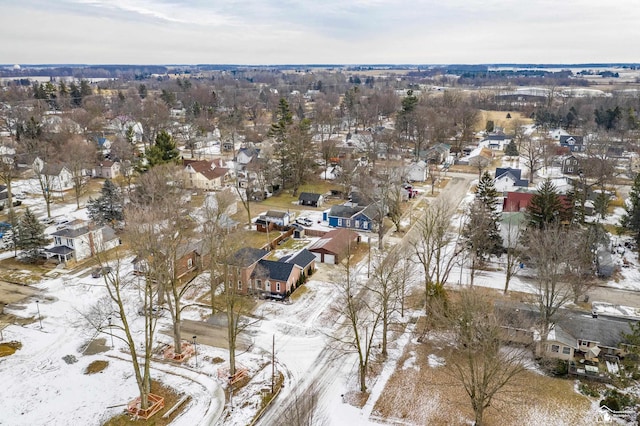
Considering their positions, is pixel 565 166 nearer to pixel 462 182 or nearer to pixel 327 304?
pixel 462 182

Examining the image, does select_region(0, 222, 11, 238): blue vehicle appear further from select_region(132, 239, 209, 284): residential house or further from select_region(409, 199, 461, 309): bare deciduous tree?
select_region(409, 199, 461, 309): bare deciduous tree

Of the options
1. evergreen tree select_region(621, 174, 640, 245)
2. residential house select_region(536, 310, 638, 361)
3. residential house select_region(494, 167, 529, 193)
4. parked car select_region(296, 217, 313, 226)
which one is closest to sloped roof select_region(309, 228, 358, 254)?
parked car select_region(296, 217, 313, 226)

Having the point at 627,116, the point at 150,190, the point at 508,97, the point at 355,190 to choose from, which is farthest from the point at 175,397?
the point at 508,97

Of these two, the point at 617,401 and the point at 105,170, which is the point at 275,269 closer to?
the point at 617,401

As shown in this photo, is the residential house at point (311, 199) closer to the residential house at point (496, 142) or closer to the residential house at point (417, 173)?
the residential house at point (417, 173)

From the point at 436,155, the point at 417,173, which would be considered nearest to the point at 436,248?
the point at 417,173
